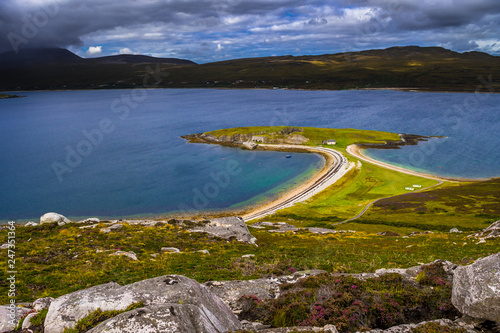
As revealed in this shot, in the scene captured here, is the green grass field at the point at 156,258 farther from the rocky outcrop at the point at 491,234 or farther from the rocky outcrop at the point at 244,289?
the rocky outcrop at the point at 244,289

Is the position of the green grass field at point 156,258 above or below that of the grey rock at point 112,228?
above

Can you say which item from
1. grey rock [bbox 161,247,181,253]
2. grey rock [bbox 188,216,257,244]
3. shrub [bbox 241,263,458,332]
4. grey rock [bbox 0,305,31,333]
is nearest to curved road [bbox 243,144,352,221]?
grey rock [bbox 188,216,257,244]

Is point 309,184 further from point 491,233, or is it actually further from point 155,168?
point 491,233

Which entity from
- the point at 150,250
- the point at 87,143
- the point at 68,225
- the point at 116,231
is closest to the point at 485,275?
the point at 150,250

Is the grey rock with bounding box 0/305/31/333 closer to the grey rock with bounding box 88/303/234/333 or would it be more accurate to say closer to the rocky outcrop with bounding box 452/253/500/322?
the grey rock with bounding box 88/303/234/333

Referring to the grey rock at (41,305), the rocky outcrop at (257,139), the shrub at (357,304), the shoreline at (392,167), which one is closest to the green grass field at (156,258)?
the grey rock at (41,305)

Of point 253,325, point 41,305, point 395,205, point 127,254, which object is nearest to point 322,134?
point 395,205
